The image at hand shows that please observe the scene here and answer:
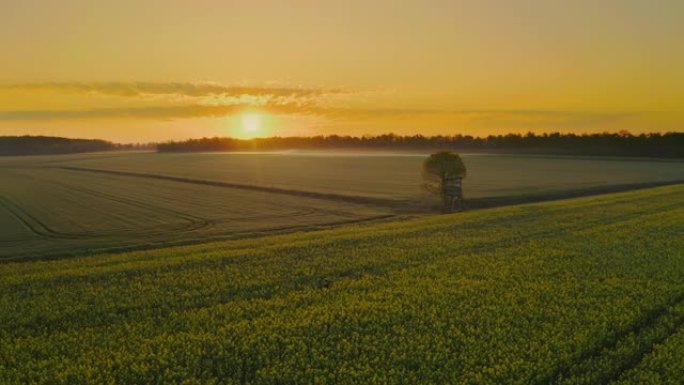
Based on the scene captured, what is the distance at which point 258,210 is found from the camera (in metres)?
45.0

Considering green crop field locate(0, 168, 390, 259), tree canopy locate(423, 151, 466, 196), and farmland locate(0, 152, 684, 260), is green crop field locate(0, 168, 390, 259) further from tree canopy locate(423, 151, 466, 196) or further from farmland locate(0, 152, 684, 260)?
tree canopy locate(423, 151, 466, 196)

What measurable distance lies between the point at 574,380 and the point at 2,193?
2709 inches

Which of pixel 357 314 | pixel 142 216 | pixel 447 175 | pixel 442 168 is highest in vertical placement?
pixel 442 168

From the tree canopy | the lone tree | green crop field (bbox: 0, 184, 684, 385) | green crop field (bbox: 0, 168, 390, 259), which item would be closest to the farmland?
green crop field (bbox: 0, 168, 390, 259)

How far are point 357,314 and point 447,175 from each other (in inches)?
1350

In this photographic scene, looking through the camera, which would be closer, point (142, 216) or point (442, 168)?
point (142, 216)

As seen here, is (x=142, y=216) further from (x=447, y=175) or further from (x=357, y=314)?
(x=357, y=314)

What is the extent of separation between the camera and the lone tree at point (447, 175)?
4662 centimetres

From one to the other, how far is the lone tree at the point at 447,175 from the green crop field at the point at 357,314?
22136 mm

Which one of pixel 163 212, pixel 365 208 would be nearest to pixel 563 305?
pixel 365 208

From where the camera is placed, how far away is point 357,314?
14.1 m

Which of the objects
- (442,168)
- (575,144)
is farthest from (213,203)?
(575,144)

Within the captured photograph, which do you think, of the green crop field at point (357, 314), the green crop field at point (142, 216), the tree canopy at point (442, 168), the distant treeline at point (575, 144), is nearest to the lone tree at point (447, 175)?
the tree canopy at point (442, 168)

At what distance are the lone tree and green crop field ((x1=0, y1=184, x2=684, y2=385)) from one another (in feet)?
72.6
